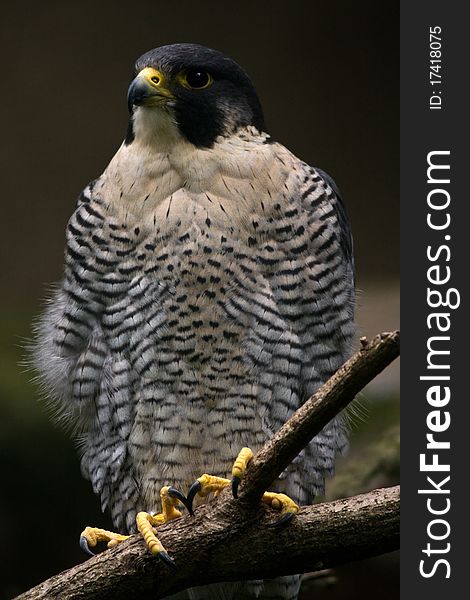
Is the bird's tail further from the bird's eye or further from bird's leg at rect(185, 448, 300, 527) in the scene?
the bird's eye

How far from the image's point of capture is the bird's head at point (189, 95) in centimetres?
219

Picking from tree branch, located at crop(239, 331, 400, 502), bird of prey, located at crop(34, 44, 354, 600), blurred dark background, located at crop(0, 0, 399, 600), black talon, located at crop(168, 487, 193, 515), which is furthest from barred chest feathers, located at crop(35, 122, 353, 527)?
blurred dark background, located at crop(0, 0, 399, 600)

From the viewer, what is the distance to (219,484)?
2.09 meters

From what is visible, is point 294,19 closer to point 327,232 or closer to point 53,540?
point 327,232

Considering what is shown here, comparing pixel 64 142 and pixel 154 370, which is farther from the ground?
pixel 64 142

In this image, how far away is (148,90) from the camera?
217 cm

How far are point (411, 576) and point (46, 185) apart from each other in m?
2.63

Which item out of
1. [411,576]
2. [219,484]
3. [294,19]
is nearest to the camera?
[411,576]

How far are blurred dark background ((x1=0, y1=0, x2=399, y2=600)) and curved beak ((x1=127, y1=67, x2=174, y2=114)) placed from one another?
5.45 feet

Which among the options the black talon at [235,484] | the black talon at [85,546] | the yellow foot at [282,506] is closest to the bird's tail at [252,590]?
the black talon at [85,546]

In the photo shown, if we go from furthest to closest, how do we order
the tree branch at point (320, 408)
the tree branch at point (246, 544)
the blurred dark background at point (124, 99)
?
the blurred dark background at point (124, 99)
the tree branch at point (246, 544)
the tree branch at point (320, 408)

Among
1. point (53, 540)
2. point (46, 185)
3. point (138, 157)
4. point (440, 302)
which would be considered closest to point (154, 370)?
point (138, 157)

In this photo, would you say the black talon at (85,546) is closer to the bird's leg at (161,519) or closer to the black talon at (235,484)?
the bird's leg at (161,519)

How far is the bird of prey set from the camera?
87.7 inches
